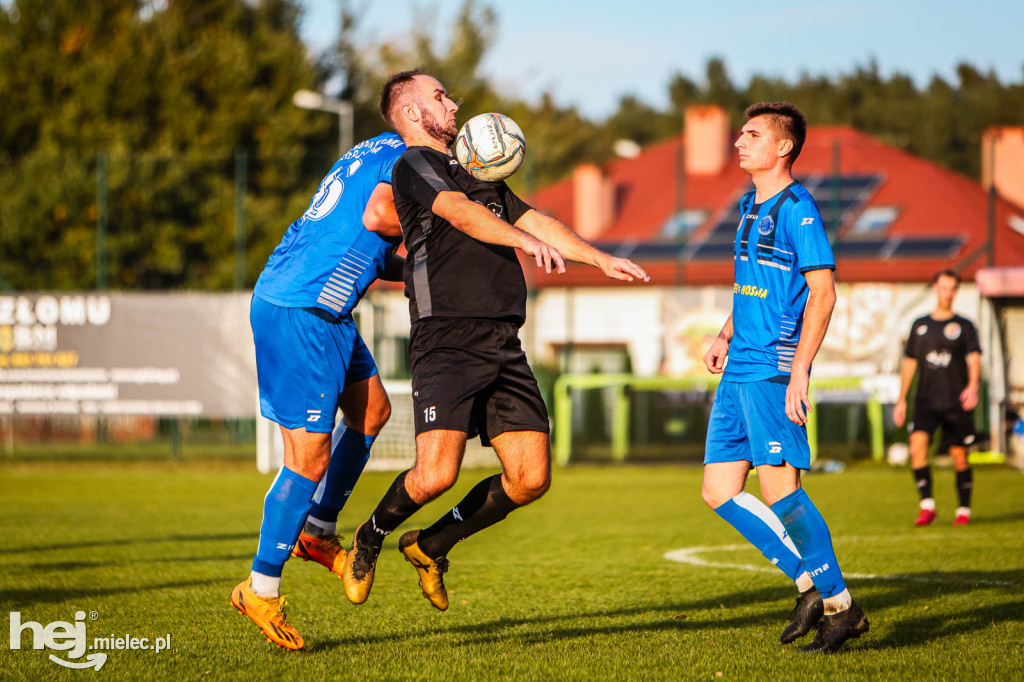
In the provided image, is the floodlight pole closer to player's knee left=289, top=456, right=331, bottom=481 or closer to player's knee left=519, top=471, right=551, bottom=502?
player's knee left=289, top=456, right=331, bottom=481

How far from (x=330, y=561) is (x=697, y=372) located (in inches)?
522

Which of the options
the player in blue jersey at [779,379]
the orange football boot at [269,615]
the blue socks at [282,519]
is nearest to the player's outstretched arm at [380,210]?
the blue socks at [282,519]

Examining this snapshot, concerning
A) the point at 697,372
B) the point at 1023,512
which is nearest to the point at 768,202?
the point at 1023,512

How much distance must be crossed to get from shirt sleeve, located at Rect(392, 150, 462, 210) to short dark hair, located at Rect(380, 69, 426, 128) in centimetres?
42

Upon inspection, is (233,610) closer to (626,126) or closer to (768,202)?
(768,202)

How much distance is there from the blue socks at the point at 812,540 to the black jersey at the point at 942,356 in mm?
6303

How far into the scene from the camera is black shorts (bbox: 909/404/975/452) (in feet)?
35.6

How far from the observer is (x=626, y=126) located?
6172 centimetres

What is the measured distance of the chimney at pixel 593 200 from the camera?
108 ft

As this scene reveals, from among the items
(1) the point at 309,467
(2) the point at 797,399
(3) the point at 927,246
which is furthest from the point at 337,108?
(2) the point at 797,399

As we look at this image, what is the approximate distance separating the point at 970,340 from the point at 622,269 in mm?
7440

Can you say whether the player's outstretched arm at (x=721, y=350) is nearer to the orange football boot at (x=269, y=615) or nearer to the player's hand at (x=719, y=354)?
the player's hand at (x=719, y=354)
